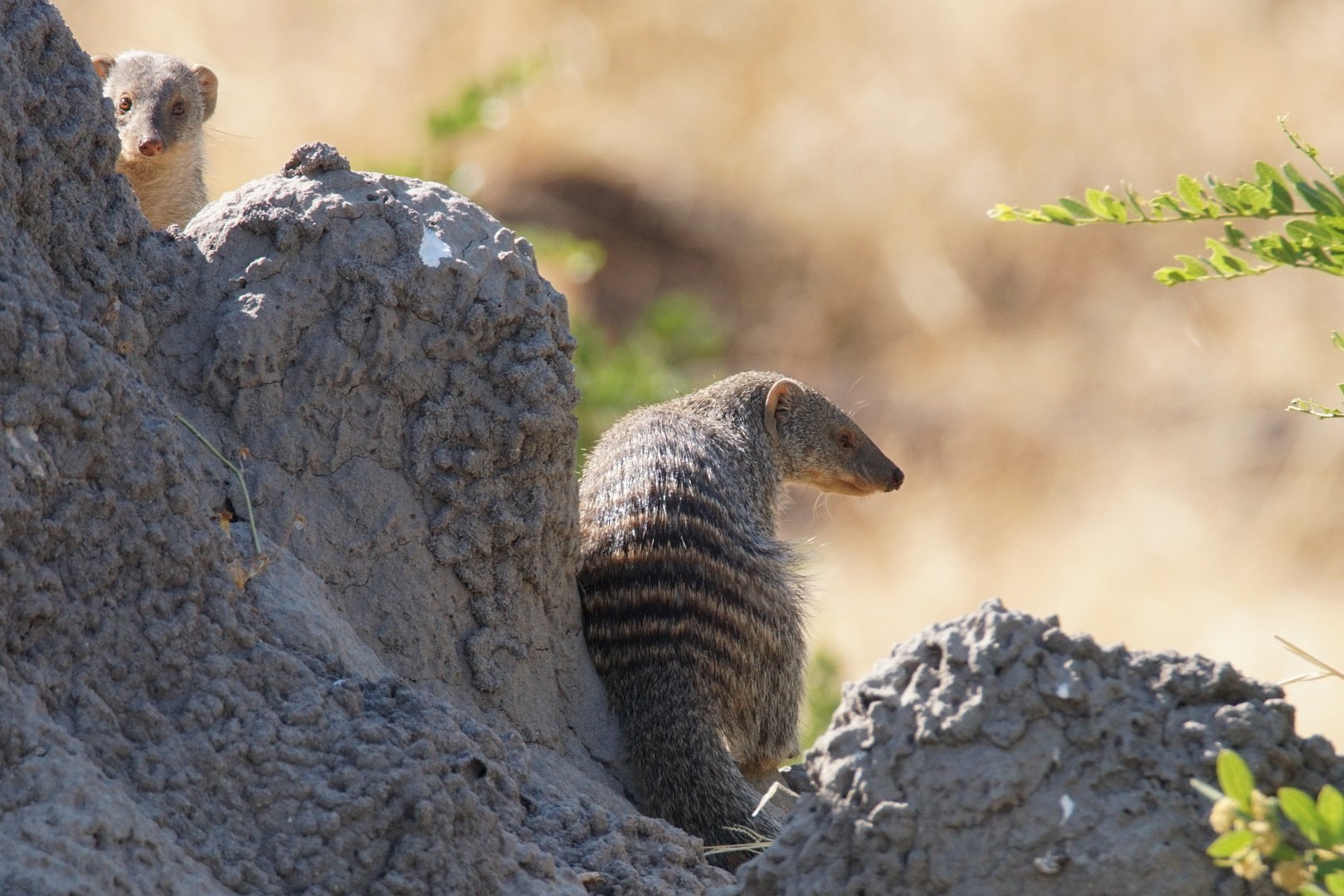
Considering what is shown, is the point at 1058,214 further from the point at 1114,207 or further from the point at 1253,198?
the point at 1253,198

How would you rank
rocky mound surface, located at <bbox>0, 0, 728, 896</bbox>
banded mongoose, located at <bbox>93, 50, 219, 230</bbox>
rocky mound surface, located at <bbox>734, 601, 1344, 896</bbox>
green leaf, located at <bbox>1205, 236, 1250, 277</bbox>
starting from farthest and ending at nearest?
1. banded mongoose, located at <bbox>93, 50, 219, 230</bbox>
2. green leaf, located at <bbox>1205, 236, 1250, 277</bbox>
3. rocky mound surface, located at <bbox>0, 0, 728, 896</bbox>
4. rocky mound surface, located at <bbox>734, 601, 1344, 896</bbox>

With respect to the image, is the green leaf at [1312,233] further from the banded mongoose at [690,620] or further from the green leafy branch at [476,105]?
the green leafy branch at [476,105]

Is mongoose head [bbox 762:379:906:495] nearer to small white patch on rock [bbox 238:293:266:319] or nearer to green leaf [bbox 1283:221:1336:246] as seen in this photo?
small white patch on rock [bbox 238:293:266:319]

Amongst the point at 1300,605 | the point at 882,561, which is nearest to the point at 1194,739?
the point at 1300,605

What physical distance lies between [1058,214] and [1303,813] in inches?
41.9

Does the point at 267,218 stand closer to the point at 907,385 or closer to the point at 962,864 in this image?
the point at 962,864

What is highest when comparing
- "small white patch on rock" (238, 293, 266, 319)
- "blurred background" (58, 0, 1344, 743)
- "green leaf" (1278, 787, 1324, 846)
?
"blurred background" (58, 0, 1344, 743)

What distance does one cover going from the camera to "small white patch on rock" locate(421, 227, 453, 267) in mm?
2414

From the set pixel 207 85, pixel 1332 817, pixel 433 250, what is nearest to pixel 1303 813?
pixel 1332 817

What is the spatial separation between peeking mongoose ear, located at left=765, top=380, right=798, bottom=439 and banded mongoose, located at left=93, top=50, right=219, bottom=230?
5.20 feet

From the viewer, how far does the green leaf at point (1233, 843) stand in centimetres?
126

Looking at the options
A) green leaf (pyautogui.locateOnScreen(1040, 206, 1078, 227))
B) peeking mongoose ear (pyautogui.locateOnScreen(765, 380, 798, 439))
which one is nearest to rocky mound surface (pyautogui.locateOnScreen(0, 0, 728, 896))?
green leaf (pyautogui.locateOnScreen(1040, 206, 1078, 227))

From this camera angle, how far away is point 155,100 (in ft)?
12.2

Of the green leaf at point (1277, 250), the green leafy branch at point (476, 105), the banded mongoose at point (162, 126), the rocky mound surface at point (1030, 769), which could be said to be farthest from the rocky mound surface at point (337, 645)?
the green leafy branch at point (476, 105)
